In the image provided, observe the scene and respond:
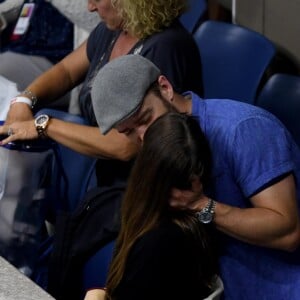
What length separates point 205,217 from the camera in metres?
1.54

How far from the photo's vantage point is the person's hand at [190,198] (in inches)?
58.9

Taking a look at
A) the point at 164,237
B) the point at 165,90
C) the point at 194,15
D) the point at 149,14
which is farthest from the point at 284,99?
the point at 164,237

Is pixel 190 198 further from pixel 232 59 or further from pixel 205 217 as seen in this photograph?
pixel 232 59

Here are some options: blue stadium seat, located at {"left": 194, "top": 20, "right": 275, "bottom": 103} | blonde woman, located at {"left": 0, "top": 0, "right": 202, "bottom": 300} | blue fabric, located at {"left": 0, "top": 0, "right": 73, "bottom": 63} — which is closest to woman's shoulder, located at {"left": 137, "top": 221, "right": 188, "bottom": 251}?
blonde woman, located at {"left": 0, "top": 0, "right": 202, "bottom": 300}

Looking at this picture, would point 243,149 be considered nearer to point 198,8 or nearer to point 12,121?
point 12,121

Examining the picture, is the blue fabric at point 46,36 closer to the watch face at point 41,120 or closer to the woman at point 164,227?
the watch face at point 41,120

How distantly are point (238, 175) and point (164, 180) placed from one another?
188 millimetres

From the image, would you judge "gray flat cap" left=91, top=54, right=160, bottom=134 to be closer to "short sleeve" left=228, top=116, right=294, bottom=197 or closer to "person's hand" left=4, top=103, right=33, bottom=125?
"short sleeve" left=228, top=116, right=294, bottom=197

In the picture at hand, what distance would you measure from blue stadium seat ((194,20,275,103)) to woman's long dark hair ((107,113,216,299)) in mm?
1215

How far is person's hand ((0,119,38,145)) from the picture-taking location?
2.06 meters

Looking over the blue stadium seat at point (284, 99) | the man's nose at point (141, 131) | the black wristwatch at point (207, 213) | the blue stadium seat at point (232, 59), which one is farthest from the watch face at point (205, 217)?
the blue stadium seat at point (232, 59)

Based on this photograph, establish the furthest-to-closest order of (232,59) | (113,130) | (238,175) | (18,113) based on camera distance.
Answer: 1. (232,59)
2. (18,113)
3. (113,130)
4. (238,175)

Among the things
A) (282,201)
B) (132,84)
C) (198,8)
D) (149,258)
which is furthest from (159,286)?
(198,8)

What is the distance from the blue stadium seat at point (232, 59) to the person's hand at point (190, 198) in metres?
1.19
